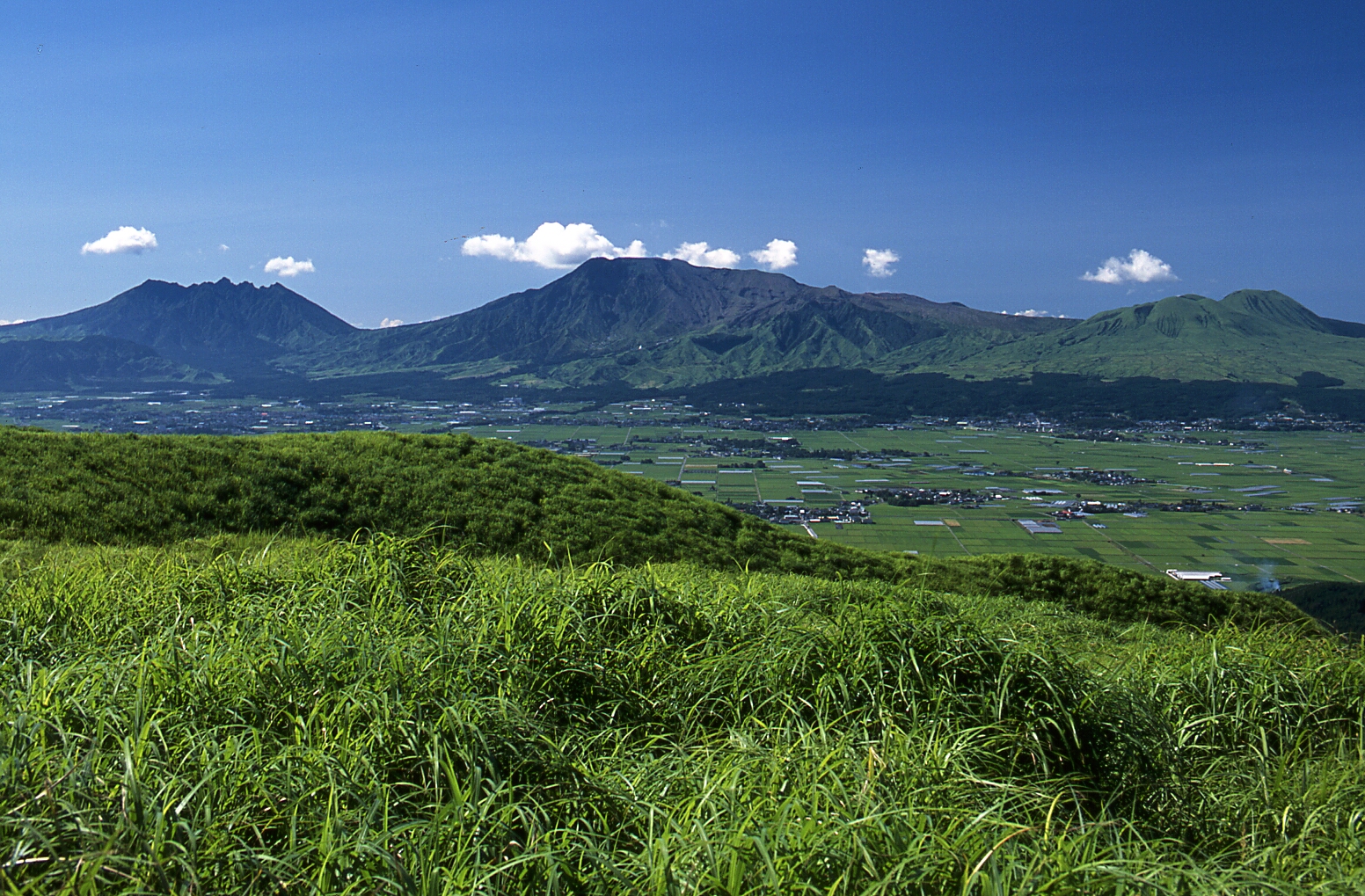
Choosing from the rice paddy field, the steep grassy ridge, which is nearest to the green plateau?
the steep grassy ridge

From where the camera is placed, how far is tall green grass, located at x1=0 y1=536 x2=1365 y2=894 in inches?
101

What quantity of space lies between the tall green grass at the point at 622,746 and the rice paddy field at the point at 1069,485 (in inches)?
429

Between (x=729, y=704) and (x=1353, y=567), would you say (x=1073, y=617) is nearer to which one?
(x=729, y=704)

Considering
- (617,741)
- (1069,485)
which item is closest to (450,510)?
(617,741)

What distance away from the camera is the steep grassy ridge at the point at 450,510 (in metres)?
10.7

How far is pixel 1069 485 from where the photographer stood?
7112cm

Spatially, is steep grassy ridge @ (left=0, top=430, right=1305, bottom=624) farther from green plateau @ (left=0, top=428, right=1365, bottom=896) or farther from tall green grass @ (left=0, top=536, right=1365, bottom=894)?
tall green grass @ (left=0, top=536, right=1365, bottom=894)

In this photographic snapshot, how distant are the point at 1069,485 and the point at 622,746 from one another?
251 ft

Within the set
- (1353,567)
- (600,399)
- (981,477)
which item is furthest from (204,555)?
(600,399)

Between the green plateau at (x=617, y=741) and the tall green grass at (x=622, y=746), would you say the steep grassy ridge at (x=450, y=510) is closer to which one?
the green plateau at (x=617, y=741)

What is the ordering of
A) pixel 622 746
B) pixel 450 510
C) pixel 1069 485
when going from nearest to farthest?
pixel 622 746 → pixel 450 510 → pixel 1069 485

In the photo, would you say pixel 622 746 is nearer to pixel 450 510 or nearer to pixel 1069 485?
pixel 450 510

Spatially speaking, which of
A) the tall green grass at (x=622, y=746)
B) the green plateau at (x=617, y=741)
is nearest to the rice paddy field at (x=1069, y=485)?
the green plateau at (x=617, y=741)

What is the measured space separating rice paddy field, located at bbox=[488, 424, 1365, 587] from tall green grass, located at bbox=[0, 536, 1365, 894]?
35.7 ft
